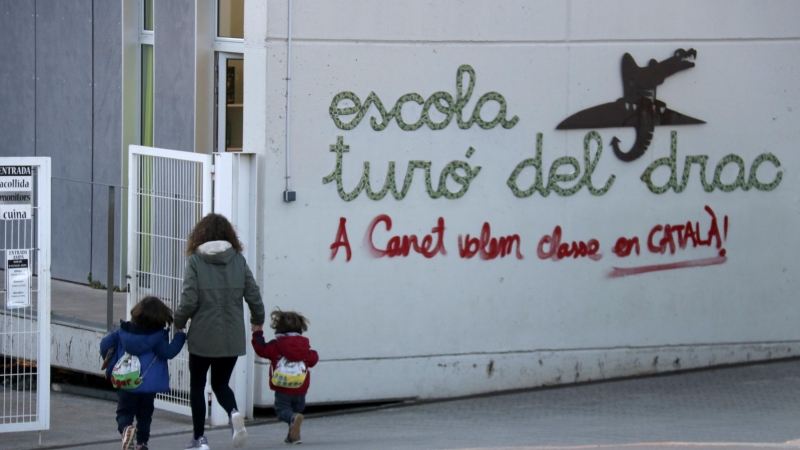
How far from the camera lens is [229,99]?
11.4 m

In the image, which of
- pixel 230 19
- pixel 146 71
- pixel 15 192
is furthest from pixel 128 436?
pixel 146 71

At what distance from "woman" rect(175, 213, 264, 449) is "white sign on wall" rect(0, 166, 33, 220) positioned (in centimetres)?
125

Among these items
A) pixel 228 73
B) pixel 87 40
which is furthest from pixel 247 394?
pixel 87 40

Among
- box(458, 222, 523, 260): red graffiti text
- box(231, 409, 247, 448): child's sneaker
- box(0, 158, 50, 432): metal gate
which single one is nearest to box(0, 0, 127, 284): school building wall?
box(0, 158, 50, 432): metal gate

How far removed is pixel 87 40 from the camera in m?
12.3

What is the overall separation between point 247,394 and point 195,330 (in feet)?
5.24

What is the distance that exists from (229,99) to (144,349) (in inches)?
196

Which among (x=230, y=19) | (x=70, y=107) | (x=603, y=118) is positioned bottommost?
(x=603, y=118)

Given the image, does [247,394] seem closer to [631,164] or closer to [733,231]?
[631,164]

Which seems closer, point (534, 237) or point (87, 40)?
point (534, 237)

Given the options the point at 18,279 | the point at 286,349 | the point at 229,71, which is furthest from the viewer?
the point at 229,71

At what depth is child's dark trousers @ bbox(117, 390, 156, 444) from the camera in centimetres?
688

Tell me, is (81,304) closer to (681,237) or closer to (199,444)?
(199,444)

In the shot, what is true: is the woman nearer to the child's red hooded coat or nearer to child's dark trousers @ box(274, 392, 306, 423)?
the child's red hooded coat
